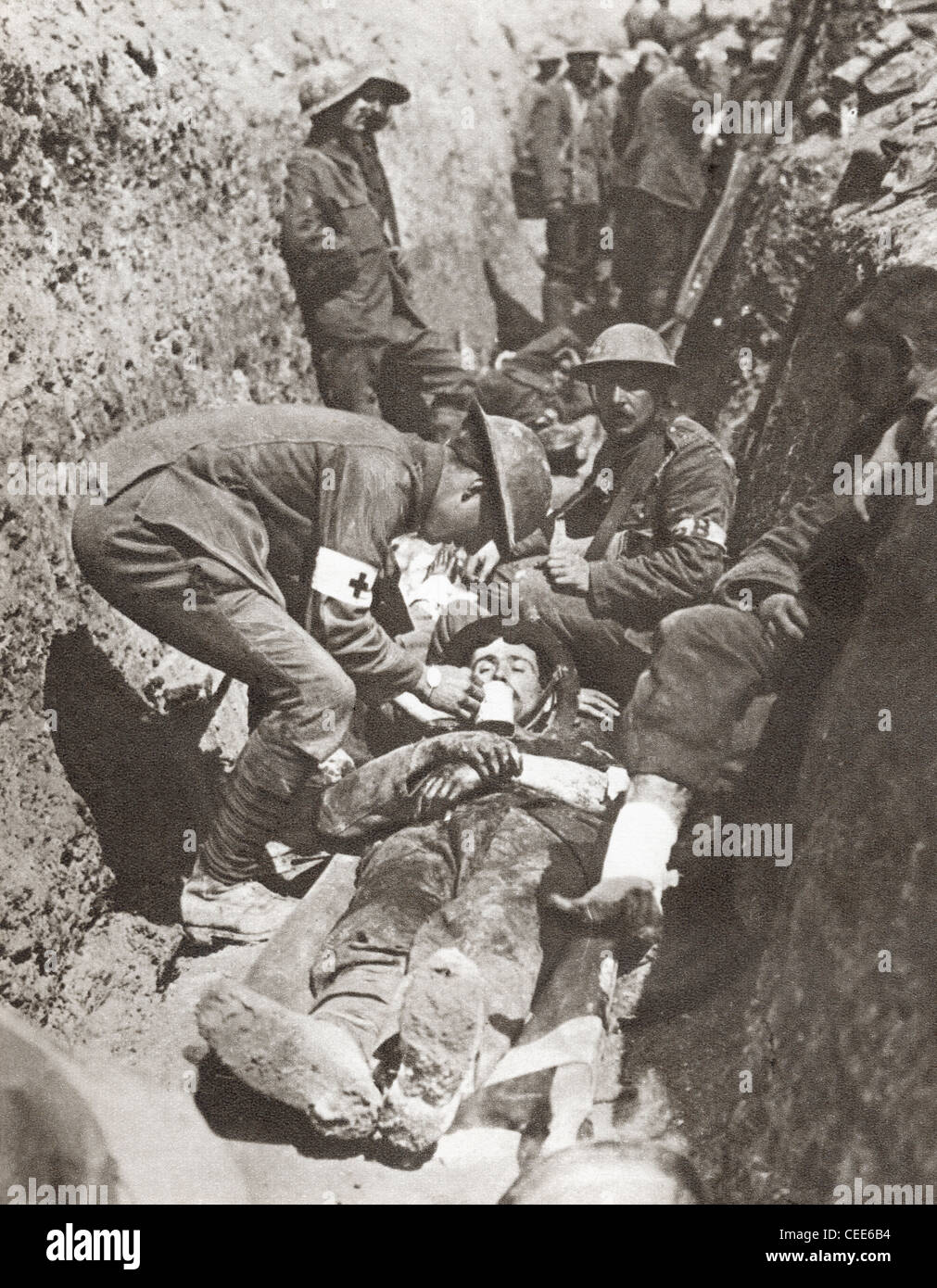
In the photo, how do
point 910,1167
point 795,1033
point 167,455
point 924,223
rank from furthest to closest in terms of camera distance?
point 924,223
point 167,455
point 795,1033
point 910,1167

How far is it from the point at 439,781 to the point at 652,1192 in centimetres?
130

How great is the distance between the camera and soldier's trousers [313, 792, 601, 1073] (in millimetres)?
3652

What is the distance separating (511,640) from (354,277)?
6.94 ft

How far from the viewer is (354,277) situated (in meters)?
5.87

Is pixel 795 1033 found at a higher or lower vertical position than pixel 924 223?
lower

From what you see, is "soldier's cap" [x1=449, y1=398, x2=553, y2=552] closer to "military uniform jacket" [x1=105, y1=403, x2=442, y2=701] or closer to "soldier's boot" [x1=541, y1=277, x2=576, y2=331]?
"military uniform jacket" [x1=105, y1=403, x2=442, y2=701]

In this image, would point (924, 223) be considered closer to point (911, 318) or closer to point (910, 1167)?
point (911, 318)

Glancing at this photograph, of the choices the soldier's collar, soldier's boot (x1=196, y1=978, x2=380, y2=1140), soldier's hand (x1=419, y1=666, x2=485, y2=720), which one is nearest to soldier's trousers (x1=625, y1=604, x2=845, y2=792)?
soldier's hand (x1=419, y1=666, x2=485, y2=720)

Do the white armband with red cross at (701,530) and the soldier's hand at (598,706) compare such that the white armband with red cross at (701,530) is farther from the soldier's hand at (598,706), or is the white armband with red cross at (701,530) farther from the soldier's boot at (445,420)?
the soldier's boot at (445,420)

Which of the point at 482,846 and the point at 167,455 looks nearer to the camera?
the point at 482,846

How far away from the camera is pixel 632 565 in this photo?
450 centimetres

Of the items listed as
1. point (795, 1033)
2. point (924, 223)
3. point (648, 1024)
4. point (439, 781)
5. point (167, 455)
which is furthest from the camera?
point (924, 223)

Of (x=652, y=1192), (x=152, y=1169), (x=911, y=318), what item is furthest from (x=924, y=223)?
(x=152, y=1169)

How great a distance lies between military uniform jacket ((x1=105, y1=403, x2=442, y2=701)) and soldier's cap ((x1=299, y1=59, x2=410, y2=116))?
196 cm
